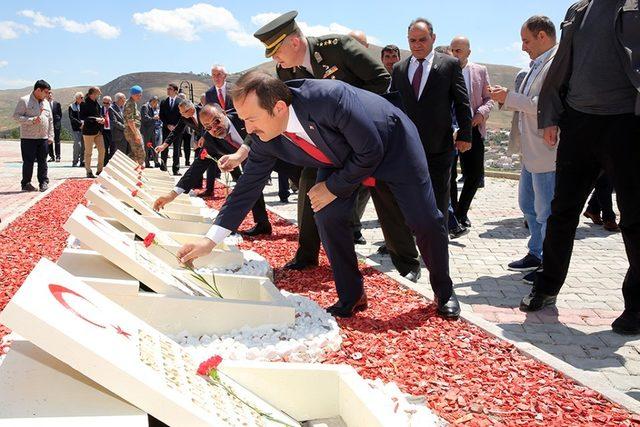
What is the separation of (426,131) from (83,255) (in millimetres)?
3662

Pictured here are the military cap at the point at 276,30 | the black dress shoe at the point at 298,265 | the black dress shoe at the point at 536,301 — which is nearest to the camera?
the black dress shoe at the point at 536,301

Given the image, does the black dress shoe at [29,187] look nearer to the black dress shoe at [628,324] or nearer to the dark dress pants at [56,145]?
the dark dress pants at [56,145]

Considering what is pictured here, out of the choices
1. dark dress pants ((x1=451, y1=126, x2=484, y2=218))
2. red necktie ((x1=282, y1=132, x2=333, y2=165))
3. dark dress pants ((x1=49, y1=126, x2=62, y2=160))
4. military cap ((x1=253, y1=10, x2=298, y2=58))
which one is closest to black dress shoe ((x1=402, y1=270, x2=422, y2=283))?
red necktie ((x1=282, y1=132, x2=333, y2=165))

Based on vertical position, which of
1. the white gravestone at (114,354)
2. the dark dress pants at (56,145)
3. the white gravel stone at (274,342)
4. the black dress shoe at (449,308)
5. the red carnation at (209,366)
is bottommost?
the dark dress pants at (56,145)

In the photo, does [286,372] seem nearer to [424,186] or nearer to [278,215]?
[424,186]

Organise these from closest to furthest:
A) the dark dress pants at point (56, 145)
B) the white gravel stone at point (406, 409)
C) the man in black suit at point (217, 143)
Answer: the white gravel stone at point (406, 409), the man in black suit at point (217, 143), the dark dress pants at point (56, 145)

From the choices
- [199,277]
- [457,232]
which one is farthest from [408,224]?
[457,232]

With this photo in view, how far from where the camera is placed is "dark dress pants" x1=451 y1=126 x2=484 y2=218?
306 inches

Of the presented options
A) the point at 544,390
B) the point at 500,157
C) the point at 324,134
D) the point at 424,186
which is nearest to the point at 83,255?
the point at 324,134

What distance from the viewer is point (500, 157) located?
1928cm

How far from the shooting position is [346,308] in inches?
158

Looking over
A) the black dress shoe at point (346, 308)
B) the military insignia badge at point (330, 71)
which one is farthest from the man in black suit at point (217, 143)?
the black dress shoe at point (346, 308)

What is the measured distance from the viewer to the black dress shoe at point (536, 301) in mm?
4496

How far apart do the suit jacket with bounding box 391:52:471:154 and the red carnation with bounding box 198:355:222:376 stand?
165 inches
